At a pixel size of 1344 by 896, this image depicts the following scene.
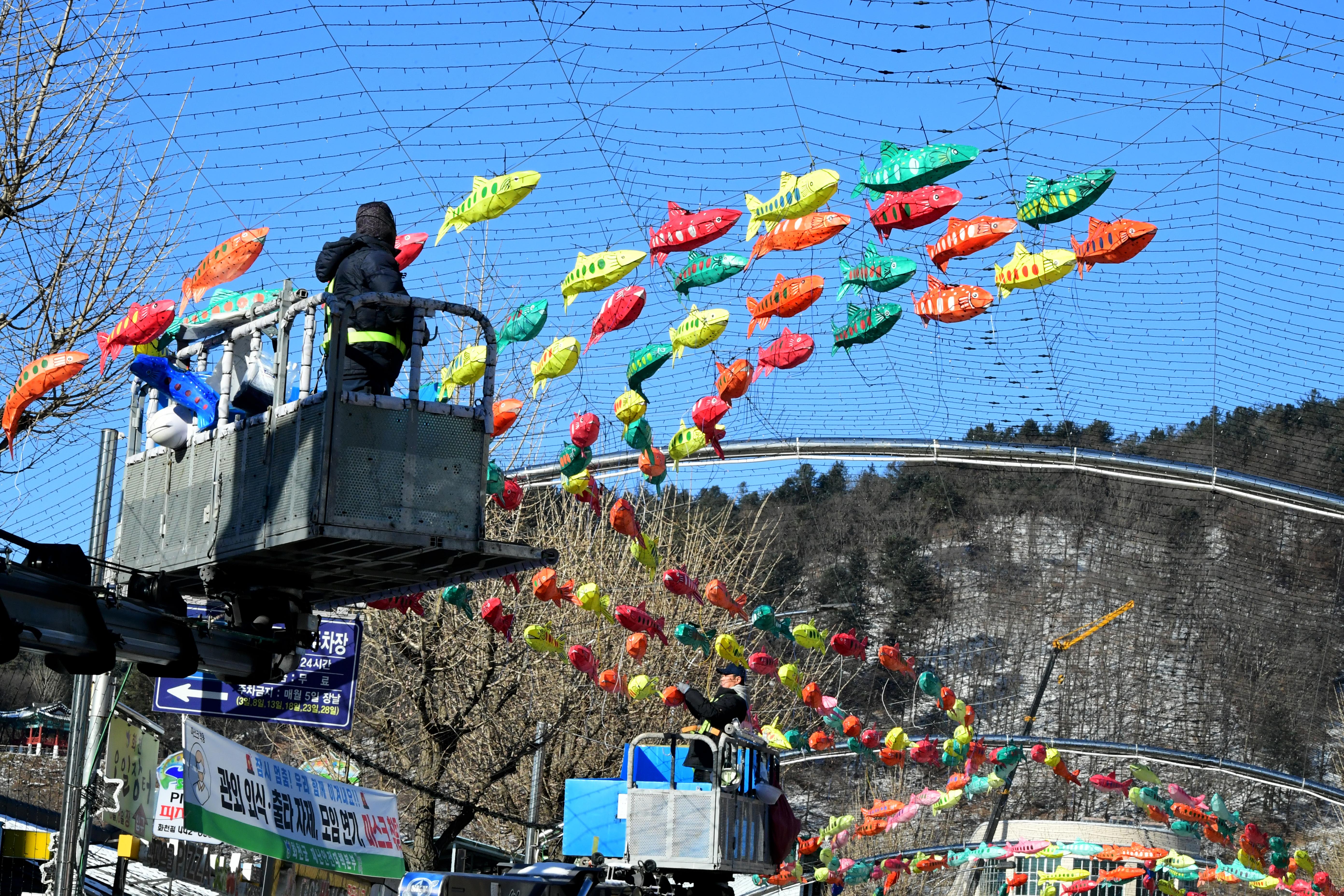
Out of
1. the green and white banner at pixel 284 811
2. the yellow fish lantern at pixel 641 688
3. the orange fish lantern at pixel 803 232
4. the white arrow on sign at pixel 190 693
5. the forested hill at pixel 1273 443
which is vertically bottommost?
the green and white banner at pixel 284 811

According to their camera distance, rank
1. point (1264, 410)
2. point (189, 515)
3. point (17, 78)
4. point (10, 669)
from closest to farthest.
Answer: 1. point (189, 515)
2. point (17, 78)
3. point (1264, 410)
4. point (10, 669)

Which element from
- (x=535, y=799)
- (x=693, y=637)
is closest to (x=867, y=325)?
(x=693, y=637)

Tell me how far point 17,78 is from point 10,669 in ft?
163

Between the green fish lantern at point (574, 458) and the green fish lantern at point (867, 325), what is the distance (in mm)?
3798

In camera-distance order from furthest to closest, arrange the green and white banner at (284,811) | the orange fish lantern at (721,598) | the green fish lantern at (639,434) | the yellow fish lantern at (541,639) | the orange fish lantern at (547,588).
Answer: the orange fish lantern at (721,598) → the yellow fish lantern at (541,639) → the orange fish lantern at (547,588) → the green fish lantern at (639,434) → the green and white banner at (284,811)

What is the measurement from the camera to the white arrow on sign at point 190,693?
14625 mm

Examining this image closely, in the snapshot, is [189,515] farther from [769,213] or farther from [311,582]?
[769,213]

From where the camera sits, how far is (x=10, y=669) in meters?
60.2

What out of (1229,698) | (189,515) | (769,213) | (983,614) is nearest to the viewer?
A: (189,515)

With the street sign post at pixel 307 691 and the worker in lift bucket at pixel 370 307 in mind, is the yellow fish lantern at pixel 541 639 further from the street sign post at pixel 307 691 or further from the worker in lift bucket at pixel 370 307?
the worker in lift bucket at pixel 370 307

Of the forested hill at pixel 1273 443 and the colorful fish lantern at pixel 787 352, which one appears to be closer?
the colorful fish lantern at pixel 787 352

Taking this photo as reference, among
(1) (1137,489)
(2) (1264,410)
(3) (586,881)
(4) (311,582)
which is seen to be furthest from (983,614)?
(4) (311,582)

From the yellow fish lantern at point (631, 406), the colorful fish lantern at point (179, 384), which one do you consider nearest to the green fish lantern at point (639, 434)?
the yellow fish lantern at point (631, 406)

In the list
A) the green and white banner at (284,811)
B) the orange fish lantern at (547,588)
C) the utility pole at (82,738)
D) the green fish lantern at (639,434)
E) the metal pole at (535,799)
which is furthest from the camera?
the metal pole at (535,799)
